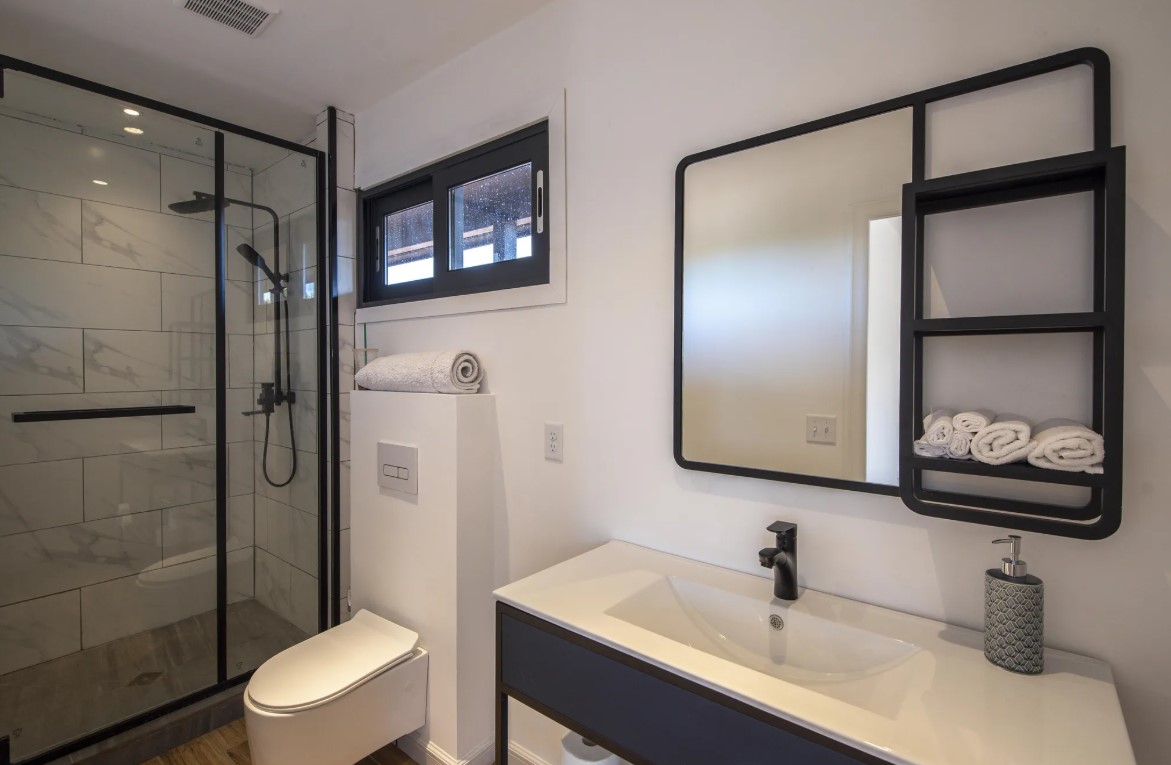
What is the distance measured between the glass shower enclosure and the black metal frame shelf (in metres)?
2.28

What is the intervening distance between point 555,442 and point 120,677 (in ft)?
6.17

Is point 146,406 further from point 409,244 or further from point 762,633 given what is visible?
point 762,633

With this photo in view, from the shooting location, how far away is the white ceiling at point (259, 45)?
1.72 meters

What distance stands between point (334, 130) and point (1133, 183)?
8.79ft

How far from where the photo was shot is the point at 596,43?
5.25 ft

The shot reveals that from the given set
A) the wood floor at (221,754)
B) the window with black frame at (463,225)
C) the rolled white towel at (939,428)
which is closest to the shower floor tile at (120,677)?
the wood floor at (221,754)

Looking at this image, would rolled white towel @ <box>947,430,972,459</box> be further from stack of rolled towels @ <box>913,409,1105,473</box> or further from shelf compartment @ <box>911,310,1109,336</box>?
shelf compartment @ <box>911,310,1109,336</box>

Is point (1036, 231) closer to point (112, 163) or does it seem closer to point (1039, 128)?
point (1039, 128)

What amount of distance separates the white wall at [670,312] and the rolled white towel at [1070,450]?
0.13 m

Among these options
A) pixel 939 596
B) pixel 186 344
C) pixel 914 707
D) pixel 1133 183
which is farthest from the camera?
pixel 186 344

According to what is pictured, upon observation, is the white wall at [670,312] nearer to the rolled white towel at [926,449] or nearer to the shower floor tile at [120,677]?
the rolled white towel at [926,449]

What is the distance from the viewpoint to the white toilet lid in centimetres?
152

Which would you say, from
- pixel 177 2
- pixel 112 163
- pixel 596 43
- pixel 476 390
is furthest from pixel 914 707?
pixel 112 163

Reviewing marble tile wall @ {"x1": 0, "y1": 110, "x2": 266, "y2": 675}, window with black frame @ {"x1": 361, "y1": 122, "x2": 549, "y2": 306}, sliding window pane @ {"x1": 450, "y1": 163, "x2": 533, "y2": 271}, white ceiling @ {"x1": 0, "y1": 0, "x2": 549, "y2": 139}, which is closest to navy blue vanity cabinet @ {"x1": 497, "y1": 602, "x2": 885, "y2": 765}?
window with black frame @ {"x1": 361, "y1": 122, "x2": 549, "y2": 306}
